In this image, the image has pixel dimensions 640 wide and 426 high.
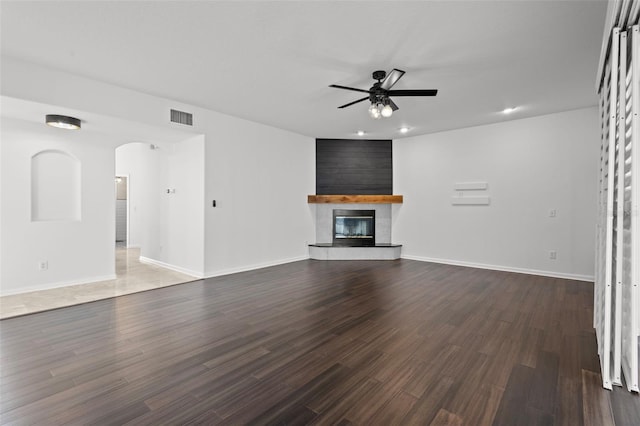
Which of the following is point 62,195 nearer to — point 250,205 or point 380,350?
point 250,205

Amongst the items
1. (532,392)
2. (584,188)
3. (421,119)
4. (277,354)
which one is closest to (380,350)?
(277,354)

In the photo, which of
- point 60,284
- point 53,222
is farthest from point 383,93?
point 60,284

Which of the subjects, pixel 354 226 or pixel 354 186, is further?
pixel 354 226

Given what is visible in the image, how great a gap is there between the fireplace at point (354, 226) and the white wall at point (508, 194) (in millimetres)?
553

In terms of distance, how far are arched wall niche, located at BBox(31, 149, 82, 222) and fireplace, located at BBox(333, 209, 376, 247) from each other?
4.73m

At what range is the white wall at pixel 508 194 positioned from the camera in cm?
482

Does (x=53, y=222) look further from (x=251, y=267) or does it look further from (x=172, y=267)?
(x=251, y=267)

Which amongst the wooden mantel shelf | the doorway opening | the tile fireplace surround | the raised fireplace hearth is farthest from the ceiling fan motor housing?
the doorway opening

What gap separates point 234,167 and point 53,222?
269 centimetres

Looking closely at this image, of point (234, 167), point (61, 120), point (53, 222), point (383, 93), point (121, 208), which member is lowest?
point (53, 222)

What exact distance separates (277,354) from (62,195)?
431cm

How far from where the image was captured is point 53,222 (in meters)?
4.35

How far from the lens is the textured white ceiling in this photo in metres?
2.35

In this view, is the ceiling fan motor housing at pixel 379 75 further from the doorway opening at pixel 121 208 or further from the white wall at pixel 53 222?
the doorway opening at pixel 121 208
